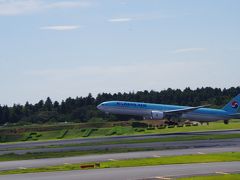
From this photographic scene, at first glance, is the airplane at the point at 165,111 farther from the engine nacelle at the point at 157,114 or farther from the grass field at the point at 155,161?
the grass field at the point at 155,161

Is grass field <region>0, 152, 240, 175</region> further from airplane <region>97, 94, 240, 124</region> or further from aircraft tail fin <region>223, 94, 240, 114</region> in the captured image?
aircraft tail fin <region>223, 94, 240, 114</region>

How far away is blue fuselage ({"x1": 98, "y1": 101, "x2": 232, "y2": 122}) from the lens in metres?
92.4

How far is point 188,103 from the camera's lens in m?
189

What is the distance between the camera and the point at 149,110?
9212 cm

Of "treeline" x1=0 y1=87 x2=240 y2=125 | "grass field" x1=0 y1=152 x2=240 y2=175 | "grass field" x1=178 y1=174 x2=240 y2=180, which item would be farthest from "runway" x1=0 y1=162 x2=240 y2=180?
"treeline" x1=0 y1=87 x2=240 y2=125

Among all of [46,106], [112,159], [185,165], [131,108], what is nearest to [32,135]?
[131,108]

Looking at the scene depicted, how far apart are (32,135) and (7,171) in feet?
195

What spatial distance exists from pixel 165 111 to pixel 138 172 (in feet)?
205

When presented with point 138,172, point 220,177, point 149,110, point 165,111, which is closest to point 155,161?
point 138,172

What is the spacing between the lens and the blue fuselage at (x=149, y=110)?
92375 mm

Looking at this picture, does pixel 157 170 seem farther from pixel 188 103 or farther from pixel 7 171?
pixel 188 103

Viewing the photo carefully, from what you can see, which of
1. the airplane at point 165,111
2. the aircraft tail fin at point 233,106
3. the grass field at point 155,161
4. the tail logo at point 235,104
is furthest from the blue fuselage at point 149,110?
the grass field at point 155,161

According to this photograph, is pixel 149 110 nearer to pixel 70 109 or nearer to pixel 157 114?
pixel 157 114

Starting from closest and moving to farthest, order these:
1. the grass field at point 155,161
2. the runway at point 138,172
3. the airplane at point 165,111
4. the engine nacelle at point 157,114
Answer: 1. the runway at point 138,172
2. the grass field at point 155,161
3. the engine nacelle at point 157,114
4. the airplane at point 165,111
